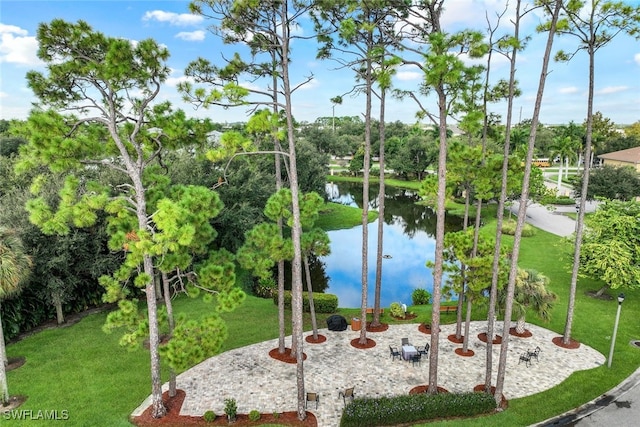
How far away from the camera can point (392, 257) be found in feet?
119

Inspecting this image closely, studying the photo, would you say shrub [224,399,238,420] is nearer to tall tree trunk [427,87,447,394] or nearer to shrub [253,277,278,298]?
tall tree trunk [427,87,447,394]

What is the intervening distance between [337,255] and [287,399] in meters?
23.6

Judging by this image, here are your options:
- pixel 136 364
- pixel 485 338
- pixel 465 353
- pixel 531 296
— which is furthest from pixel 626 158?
pixel 136 364

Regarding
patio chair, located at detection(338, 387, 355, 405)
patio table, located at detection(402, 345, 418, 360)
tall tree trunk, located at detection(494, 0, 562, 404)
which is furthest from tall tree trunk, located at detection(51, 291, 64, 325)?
tall tree trunk, located at detection(494, 0, 562, 404)

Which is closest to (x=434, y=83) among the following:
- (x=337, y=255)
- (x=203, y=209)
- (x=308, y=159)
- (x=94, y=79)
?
(x=203, y=209)

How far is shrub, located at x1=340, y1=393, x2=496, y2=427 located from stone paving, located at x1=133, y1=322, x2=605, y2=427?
101cm

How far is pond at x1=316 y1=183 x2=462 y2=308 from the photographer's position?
28719mm

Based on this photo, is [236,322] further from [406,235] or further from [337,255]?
[406,235]

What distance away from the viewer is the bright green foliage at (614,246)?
21.2m

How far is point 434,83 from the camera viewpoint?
11.2 m

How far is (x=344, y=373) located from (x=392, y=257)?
70.3 feet

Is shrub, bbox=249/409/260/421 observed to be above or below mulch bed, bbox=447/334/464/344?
above

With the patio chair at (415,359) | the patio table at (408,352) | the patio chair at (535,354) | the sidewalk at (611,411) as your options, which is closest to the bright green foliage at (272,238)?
the patio table at (408,352)

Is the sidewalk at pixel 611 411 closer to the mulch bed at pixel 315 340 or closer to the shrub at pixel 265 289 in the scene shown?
the mulch bed at pixel 315 340
